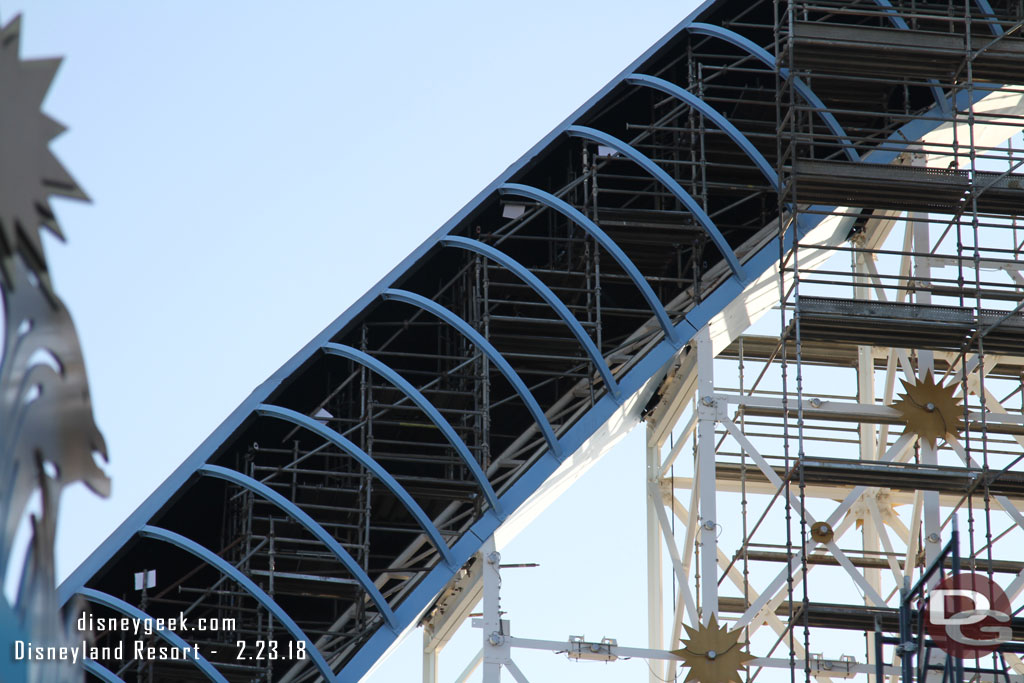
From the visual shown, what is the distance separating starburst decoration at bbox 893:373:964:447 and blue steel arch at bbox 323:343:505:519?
6.74m

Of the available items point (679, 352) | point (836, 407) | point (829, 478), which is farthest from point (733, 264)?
point (829, 478)

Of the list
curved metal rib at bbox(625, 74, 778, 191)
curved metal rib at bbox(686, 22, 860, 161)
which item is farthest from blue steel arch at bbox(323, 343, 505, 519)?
curved metal rib at bbox(686, 22, 860, 161)

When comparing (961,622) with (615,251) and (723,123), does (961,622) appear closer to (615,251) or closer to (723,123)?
(615,251)

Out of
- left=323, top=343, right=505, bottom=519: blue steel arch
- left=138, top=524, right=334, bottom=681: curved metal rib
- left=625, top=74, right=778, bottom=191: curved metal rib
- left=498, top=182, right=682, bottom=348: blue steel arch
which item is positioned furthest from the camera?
left=625, top=74, right=778, bottom=191: curved metal rib

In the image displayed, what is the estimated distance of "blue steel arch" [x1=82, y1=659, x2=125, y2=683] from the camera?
2727cm

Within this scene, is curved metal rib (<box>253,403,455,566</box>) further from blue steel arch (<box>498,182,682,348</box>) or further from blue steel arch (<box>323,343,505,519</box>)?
blue steel arch (<box>498,182,682,348</box>)

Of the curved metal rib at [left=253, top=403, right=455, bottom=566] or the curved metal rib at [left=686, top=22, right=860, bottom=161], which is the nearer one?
the curved metal rib at [left=253, top=403, right=455, bottom=566]

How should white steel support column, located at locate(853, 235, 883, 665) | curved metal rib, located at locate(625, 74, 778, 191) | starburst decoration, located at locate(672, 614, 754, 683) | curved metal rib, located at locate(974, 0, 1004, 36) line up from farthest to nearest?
white steel support column, located at locate(853, 235, 883, 665) < curved metal rib, located at locate(974, 0, 1004, 36) < curved metal rib, located at locate(625, 74, 778, 191) < starburst decoration, located at locate(672, 614, 754, 683)

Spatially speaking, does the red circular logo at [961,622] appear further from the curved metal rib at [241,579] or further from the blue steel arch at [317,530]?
the curved metal rib at [241,579]

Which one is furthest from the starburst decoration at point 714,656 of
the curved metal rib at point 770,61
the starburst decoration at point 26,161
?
the starburst decoration at point 26,161

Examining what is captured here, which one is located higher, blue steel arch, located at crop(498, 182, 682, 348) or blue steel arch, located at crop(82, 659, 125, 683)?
blue steel arch, located at crop(498, 182, 682, 348)

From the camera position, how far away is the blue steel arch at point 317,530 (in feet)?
94.0

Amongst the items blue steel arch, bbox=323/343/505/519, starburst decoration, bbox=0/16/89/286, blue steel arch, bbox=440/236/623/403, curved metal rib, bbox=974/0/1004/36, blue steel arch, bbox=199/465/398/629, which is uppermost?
curved metal rib, bbox=974/0/1004/36

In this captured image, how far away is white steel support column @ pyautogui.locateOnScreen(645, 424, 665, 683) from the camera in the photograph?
32094mm
